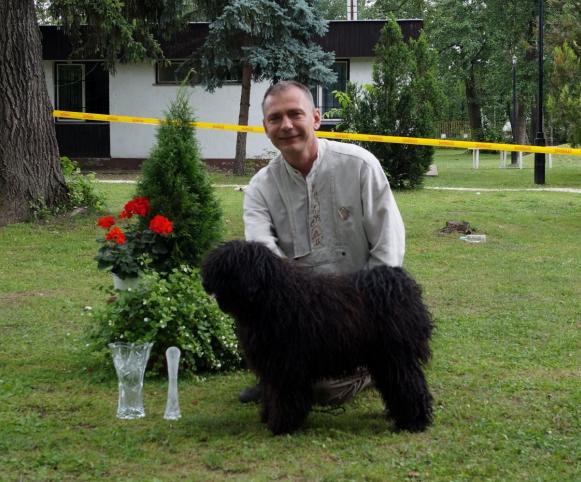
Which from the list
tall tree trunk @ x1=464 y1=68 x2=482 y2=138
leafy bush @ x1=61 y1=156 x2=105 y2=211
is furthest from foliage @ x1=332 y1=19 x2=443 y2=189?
tall tree trunk @ x1=464 y1=68 x2=482 y2=138

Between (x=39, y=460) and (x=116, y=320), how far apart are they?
158 centimetres

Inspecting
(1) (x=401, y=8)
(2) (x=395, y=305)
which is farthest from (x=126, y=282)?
(1) (x=401, y=8)

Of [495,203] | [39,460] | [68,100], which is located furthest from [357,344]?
[68,100]

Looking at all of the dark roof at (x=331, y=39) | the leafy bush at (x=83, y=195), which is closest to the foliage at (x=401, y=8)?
the dark roof at (x=331, y=39)

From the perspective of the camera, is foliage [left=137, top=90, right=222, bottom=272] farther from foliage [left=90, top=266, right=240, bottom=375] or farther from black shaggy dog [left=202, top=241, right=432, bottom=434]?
black shaggy dog [left=202, top=241, right=432, bottom=434]

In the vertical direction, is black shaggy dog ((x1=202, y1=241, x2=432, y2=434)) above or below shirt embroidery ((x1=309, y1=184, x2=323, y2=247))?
below

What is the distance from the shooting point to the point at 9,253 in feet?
34.6

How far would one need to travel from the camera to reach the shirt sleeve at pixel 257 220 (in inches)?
187

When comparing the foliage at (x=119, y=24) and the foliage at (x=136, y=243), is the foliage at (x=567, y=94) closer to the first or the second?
the foliage at (x=119, y=24)

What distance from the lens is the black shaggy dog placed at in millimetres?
4203

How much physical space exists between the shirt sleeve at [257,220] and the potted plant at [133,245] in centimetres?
145

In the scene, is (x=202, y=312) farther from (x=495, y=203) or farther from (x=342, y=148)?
(x=495, y=203)

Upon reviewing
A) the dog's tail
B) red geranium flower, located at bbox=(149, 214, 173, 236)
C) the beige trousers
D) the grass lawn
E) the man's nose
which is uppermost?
the man's nose

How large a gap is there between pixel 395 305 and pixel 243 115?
17746 mm
